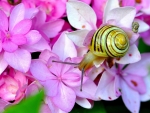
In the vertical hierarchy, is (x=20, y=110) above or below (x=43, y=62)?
above

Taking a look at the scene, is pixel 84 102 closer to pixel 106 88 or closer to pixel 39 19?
pixel 106 88

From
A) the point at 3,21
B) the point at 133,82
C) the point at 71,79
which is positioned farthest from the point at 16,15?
the point at 133,82

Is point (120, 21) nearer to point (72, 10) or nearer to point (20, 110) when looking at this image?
point (72, 10)

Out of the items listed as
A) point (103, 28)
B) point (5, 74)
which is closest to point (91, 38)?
point (103, 28)

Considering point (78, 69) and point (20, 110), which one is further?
point (78, 69)

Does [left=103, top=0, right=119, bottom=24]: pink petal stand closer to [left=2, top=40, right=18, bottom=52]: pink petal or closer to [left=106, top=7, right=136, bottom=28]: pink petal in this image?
[left=106, top=7, right=136, bottom=28]: pink petal

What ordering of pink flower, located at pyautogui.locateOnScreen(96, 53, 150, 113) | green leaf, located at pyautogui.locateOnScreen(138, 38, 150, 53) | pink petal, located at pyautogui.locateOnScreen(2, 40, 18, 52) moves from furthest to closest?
green leaf, located at pyautogui.locateOnScreen(138, 38, 150, 53) → pink flower, located at pyautogui.locateOnScreen(96, 53, 150, 113) → pink petal, located at pyautogui.locateOnScreen(2, 40, 18, 52)

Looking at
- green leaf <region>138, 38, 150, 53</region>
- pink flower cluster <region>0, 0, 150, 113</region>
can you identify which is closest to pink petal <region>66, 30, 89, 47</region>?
pink flower cluster <region>0, 0, 150, 113</region>
